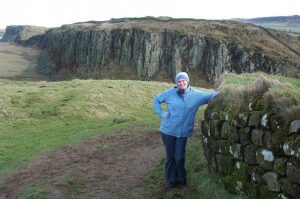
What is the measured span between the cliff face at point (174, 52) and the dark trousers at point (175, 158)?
72.2m

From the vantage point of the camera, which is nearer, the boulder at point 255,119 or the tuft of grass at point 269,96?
the tuft of grass at point 269,96

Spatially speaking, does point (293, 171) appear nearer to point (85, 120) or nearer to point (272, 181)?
point (272, 181)

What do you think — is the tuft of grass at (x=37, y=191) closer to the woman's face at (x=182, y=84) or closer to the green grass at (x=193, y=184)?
the green grass at (x=193, y=184)

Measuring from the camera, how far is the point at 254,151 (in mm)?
10328

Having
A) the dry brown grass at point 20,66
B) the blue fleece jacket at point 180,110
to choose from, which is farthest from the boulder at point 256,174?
the dry brown grass at point 20,66

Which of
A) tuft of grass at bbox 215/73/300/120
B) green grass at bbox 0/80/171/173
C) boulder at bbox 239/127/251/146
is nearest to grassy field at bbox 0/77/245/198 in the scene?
green grass at bbox 0/80/171/173

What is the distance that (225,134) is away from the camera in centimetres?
1173

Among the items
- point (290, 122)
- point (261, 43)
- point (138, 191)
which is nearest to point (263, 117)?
point (290, 122)

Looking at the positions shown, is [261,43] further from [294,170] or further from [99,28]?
[294,170]

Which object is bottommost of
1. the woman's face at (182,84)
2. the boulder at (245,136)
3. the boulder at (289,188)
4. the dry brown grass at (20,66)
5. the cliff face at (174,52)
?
the dry brown grass at (20,66)

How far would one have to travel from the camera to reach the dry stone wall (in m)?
8.98

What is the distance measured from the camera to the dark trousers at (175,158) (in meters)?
12.7

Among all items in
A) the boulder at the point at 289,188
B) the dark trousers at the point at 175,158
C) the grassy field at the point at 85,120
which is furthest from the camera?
the grassy field at the point at 85,120

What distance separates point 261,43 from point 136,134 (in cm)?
7717
